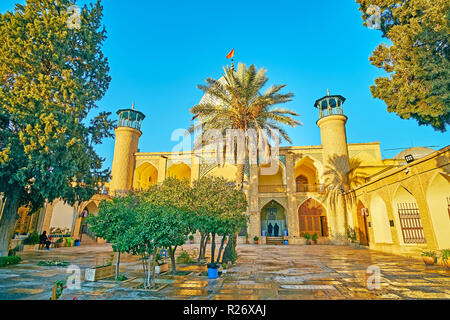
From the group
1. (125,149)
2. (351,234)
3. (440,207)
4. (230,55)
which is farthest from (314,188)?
(125,149)

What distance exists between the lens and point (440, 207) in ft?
34.7

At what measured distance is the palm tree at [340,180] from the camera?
2078 cm

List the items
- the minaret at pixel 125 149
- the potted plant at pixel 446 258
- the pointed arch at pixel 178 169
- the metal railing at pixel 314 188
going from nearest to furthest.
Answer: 1. the potted plant at pixel 446 258
2. the metal railing at pixel 314 188
3. the minaret at pixel 125 149
4. the pointed arch at pixel 178 169

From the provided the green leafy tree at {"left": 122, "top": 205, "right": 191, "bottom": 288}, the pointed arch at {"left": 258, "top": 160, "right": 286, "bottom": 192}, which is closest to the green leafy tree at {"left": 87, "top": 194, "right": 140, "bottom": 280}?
the green leafy tree at {"left": 122, "top": 205, "right": 191, "bottom": 288}

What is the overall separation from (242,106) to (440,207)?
32.9 ft

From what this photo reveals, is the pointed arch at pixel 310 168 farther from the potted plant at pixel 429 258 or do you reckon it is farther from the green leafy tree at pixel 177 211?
the green leafy tree at pixel 177 211

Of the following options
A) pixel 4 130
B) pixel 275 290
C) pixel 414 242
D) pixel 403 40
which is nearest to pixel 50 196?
pixel 4 130

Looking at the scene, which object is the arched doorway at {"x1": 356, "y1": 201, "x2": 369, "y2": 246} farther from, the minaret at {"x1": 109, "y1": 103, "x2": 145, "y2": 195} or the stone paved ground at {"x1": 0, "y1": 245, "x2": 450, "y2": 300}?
the minaret at {"x1": 109, "y1": 103, "x2": 145, "y2": 195}

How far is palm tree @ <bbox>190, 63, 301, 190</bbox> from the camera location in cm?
1301

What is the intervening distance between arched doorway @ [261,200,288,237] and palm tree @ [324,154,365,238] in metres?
5.31

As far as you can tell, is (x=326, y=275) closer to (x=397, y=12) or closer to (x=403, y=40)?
(x=403, y=40)

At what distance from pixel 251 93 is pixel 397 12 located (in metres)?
6.72

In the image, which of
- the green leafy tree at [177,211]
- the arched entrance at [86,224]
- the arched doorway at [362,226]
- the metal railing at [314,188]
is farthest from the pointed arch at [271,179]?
the green leafy tree at [177,211]

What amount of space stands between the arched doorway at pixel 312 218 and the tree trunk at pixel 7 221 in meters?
20.6
